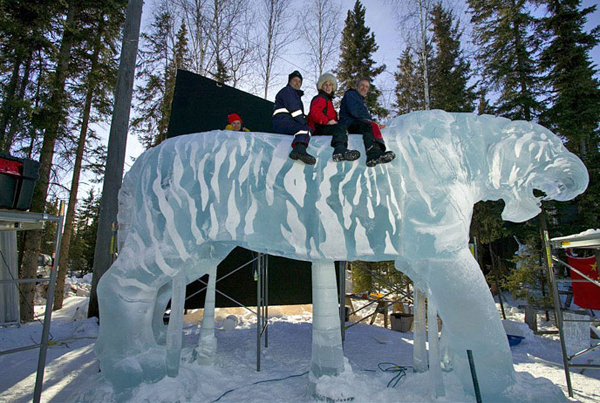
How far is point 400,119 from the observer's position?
3025 mm

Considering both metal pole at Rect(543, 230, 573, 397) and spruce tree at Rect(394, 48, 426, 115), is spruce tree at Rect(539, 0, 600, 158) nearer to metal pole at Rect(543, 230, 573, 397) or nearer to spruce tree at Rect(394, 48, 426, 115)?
spruce tree at Rect(394, 48, 426, 115)

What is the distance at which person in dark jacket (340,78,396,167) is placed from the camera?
8.70ft

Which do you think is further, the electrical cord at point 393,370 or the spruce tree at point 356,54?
the spruce tree at point 356,54

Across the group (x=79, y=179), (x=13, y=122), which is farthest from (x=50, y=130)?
(x=79, y=179)

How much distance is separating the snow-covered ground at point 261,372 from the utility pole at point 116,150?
1.15 metres

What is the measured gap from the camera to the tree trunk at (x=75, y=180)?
8.41 meters

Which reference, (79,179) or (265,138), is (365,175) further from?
(79,179)

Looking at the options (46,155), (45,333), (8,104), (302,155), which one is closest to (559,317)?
(302,155)

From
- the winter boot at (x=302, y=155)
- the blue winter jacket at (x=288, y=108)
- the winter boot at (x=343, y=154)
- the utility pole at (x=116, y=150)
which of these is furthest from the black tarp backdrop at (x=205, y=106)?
the winter boot at (x=343, y=154)

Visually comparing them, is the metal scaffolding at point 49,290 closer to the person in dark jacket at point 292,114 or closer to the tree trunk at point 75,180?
the person in dark jacket at point 292,114

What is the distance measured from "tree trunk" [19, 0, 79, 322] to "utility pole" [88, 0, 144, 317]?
188cm

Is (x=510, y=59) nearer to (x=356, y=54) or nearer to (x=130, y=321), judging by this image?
(x=356, y=54)

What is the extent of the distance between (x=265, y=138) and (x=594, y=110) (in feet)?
29.7

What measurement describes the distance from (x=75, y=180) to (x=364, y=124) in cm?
868
